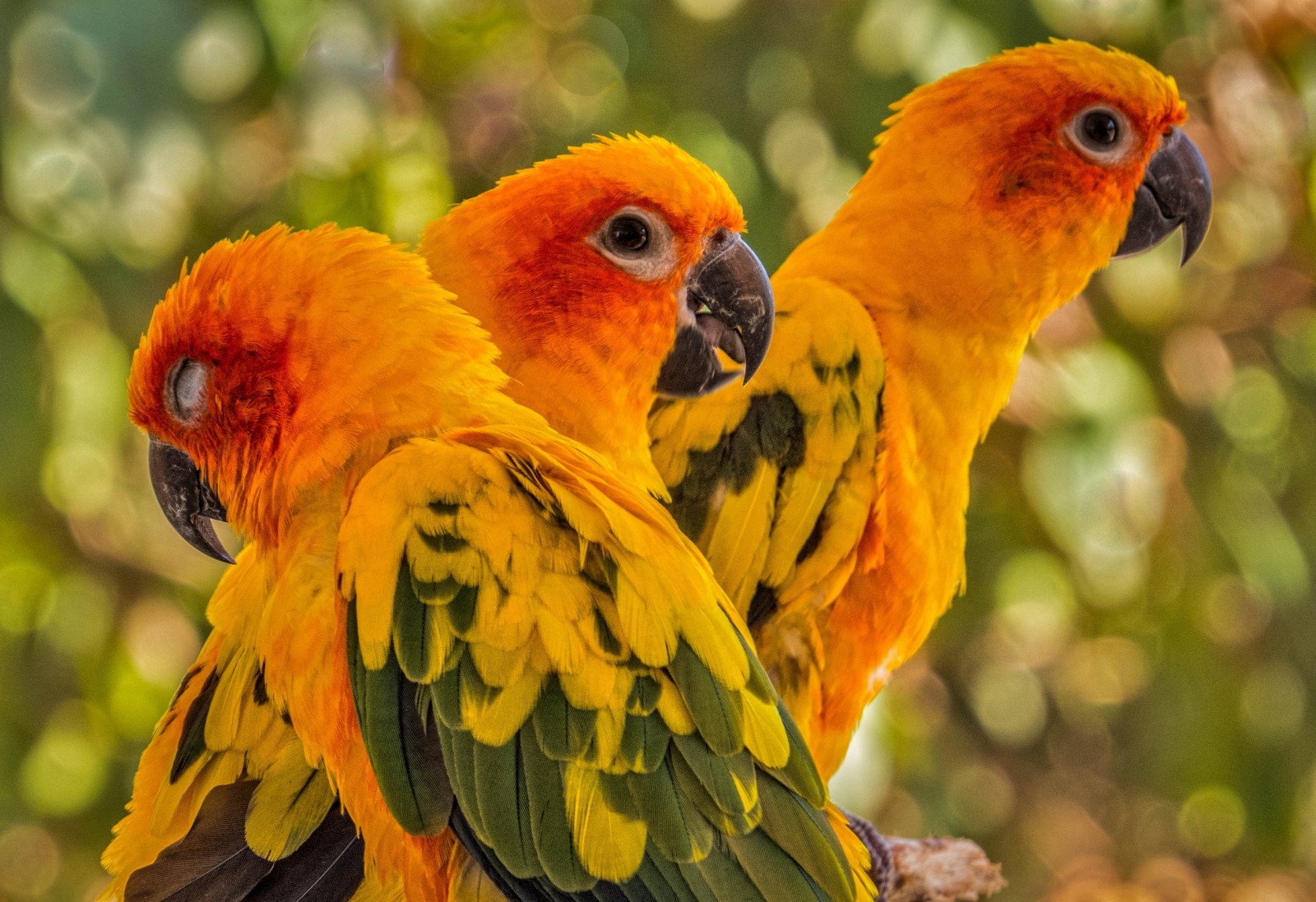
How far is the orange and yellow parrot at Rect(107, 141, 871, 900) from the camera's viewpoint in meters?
0.63

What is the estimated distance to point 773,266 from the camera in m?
1.45

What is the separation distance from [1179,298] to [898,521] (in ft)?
3.53

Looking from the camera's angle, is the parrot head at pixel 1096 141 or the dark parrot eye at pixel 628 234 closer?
the dark parrot eye at pixel 628 234

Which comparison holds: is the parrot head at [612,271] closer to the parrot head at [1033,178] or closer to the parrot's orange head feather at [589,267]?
the parrot's orange head feather at [589,267]

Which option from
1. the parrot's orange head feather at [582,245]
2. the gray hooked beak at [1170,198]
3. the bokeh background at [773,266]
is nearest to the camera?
the parrot's orange head feather at [582,245]

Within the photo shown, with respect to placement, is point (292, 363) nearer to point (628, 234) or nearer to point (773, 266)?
point (628, 234)

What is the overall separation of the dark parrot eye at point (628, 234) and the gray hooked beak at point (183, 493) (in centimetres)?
32

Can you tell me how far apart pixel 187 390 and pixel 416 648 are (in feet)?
0.70

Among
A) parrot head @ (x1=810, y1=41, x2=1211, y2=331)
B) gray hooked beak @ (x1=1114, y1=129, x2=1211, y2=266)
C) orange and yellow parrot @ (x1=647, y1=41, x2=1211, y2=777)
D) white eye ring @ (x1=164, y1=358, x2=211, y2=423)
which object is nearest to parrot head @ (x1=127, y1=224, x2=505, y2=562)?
white eye ring @ (x1=164, y1=358, x2=211, y2=423)

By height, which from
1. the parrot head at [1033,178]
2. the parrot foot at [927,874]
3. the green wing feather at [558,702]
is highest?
the parrot head at [1033,178]

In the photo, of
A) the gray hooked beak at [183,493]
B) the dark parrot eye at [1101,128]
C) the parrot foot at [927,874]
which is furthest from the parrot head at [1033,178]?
the gray hooked beak at [183,493]

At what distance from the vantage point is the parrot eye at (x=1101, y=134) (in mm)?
1119

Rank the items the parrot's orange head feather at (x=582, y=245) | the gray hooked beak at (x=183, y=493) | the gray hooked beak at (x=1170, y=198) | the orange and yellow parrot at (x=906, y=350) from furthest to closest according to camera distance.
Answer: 1. the gray hooked beak at (x=1170, y=198)
2. the orange and yellow parrot at (x=906, y=350)
3. the parrot's orange head feather at (x=582, y=245)
4. the gray hooked beak at (x=183, y=493)

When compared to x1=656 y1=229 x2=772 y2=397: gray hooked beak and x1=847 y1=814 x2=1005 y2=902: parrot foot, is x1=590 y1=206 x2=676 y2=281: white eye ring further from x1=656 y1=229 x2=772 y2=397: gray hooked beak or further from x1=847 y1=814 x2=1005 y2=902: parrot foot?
x1=847 y1=814 x2=1005 y2=902: parrot foot
